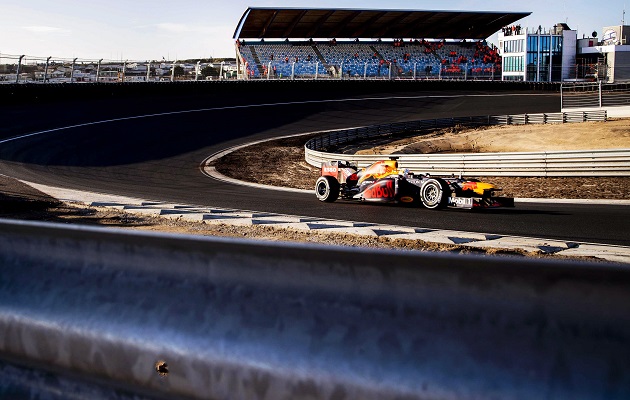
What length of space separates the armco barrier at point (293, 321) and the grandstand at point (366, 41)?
57971 mm

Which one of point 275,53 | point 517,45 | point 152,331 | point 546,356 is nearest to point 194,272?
point 152,331

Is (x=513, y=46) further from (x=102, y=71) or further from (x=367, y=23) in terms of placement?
(x=102, y=71)

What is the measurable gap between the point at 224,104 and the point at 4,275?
3788 centimetres

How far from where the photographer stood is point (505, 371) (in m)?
1.06

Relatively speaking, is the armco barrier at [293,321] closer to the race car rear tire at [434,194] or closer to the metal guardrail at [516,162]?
the race car rear tire at [434,194]

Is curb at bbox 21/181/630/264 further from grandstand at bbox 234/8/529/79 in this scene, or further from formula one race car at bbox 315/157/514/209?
grandstand at bbox 234/8/529/79

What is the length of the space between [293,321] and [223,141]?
29767 millimetres

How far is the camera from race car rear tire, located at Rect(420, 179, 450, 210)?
12.6 metres

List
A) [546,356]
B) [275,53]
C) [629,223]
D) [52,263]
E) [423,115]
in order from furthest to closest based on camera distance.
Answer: [275,53], [423,115], [629,223], [52,263], [546,356]

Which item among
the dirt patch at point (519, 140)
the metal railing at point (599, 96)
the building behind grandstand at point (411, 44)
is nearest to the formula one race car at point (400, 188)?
the dirt patch at point (519, 140)

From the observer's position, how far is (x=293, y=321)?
1338mm

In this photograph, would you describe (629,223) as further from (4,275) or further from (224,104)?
(224,104)

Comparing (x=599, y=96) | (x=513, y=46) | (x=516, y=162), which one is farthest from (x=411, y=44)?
(x=516, y=162)

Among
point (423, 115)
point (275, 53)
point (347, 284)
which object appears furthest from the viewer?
point (275, 53)
